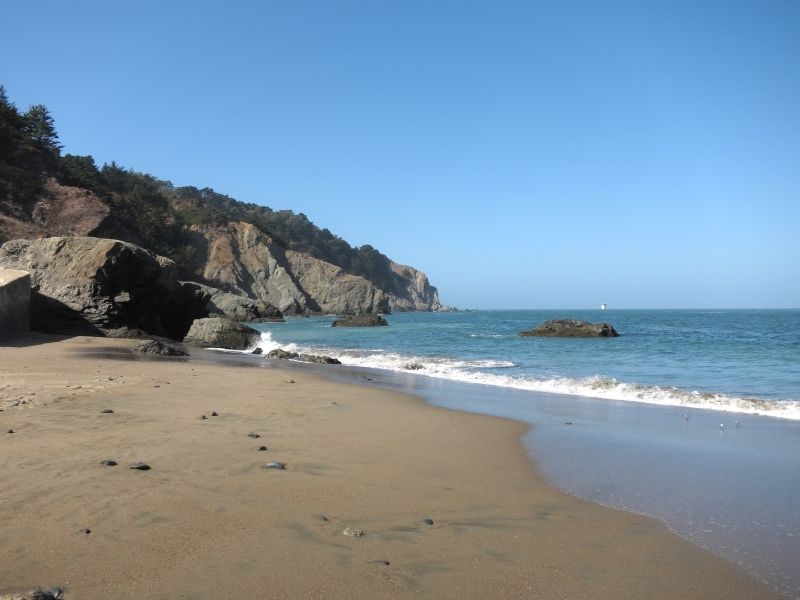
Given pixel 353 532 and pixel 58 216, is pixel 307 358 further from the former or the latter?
pixel 58 216

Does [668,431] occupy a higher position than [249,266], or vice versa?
[249,266]

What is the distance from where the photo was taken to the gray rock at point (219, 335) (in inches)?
Answer: 927

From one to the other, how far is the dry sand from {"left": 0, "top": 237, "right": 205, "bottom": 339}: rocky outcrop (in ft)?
51.5

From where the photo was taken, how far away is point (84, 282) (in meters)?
21.2

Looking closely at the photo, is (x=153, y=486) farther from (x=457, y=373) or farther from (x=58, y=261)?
(x=58, y=261)

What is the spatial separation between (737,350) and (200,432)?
80.4 ft

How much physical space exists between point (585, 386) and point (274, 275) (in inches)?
2835

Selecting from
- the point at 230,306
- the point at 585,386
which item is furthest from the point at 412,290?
the point at 585,386

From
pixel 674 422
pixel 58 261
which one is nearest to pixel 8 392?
pixel 674 422

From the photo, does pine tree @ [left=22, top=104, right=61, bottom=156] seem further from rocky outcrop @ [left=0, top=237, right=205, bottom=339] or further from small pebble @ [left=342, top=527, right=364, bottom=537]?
small pebble @ [left=342, top=527, right=364, bottom=537]

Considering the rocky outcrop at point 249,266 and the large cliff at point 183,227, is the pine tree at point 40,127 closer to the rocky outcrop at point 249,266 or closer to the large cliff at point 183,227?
the large cliff at point 183,227

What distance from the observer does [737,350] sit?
24.1 m

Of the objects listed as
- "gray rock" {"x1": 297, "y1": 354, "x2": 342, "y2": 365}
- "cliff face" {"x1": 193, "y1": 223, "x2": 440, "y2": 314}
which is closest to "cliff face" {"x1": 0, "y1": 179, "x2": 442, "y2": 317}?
"cliff face" {"x1": 193, "y1": 223, "x2": 440, "y2": 314}

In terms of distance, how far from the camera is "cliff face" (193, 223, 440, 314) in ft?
252
